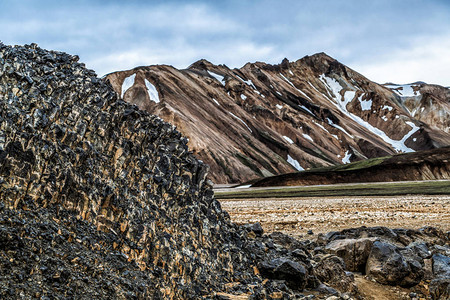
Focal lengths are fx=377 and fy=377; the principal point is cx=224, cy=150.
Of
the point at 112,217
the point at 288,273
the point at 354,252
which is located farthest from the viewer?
the point at 354,252

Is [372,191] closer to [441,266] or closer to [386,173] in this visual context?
[441,266]

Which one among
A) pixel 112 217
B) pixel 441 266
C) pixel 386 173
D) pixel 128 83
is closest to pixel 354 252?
pixel 441 266

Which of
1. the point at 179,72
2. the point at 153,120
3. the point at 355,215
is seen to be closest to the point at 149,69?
the point at 179,72

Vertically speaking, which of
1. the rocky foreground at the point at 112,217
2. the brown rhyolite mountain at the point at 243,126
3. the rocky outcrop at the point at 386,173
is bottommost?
the rocky foreground at the point at 112,217

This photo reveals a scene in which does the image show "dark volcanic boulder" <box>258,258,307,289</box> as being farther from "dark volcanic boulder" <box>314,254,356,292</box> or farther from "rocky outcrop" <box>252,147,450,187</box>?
"rocky outcrop" <box>252,147,450,187</box>

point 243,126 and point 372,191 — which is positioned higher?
point 243,126

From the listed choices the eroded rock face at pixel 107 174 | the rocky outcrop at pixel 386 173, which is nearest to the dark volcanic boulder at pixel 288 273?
the eroded rock face at pixel 107 174

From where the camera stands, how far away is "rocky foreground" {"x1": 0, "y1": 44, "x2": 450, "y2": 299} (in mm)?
6621

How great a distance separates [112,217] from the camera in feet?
26.4

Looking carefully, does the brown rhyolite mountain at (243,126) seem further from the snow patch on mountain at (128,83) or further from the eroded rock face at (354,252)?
the eroded rock face at (354,252)

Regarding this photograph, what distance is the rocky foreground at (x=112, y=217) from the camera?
662 cm

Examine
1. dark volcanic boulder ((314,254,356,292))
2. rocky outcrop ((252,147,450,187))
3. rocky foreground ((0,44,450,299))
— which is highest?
rocky outcrop ((252,147,450,187))

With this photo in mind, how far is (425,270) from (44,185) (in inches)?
423

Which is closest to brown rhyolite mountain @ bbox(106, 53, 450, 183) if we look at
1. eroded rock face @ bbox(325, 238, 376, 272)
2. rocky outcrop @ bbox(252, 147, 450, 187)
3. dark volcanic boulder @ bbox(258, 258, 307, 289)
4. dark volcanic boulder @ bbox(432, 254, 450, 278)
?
rocky outcrop @ bbox(252, 147, 450, 187)
